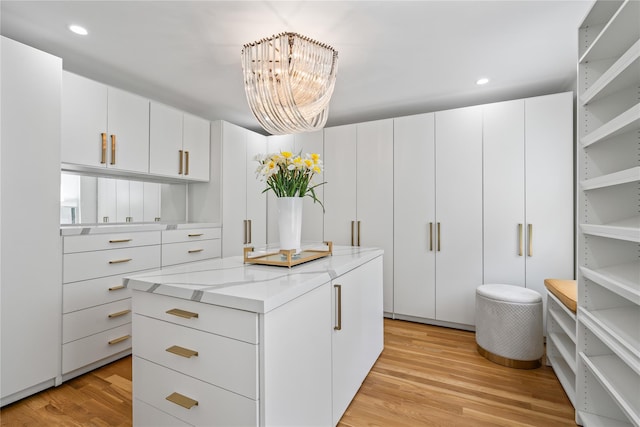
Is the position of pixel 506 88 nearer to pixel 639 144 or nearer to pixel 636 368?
pixel 639 144

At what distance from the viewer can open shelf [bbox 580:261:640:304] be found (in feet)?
3.70

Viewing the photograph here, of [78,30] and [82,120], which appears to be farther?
[82,120]

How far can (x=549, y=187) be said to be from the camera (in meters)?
2.67

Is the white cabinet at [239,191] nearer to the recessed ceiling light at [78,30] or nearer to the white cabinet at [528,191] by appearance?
the recessed ceiling light at [78,30]

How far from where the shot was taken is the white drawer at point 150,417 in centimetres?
119

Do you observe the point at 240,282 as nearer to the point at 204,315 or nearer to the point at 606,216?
the point at 204,315

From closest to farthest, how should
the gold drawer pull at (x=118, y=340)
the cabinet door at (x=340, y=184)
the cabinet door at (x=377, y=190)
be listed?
the gold drawer pull at (x=118, y=340)
the cabinet door at (x=377, y=190)
the cabinet door at (x=340, y=184)

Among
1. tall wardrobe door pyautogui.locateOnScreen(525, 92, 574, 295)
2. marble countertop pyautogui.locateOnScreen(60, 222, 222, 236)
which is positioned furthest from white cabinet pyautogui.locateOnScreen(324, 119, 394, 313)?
marble countertop pyautogui.locateOnScreen(60, 222, 222, 236)

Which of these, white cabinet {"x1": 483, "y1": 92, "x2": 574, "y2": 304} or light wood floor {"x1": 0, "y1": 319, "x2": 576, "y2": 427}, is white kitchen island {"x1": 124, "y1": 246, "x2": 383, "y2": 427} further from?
white cabinet {"x1": 483, "y1": 92, "x2": 574, "y2": 304}

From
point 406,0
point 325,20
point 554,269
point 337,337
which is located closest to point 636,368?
point 337,337

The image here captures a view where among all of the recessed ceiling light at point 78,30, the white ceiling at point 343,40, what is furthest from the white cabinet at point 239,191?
the recessed ceiling light at point 78,30

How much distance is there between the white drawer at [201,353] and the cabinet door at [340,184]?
2530 millimetres

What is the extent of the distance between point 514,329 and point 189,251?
9.56ft

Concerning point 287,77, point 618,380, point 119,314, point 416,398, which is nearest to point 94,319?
point 119,314
